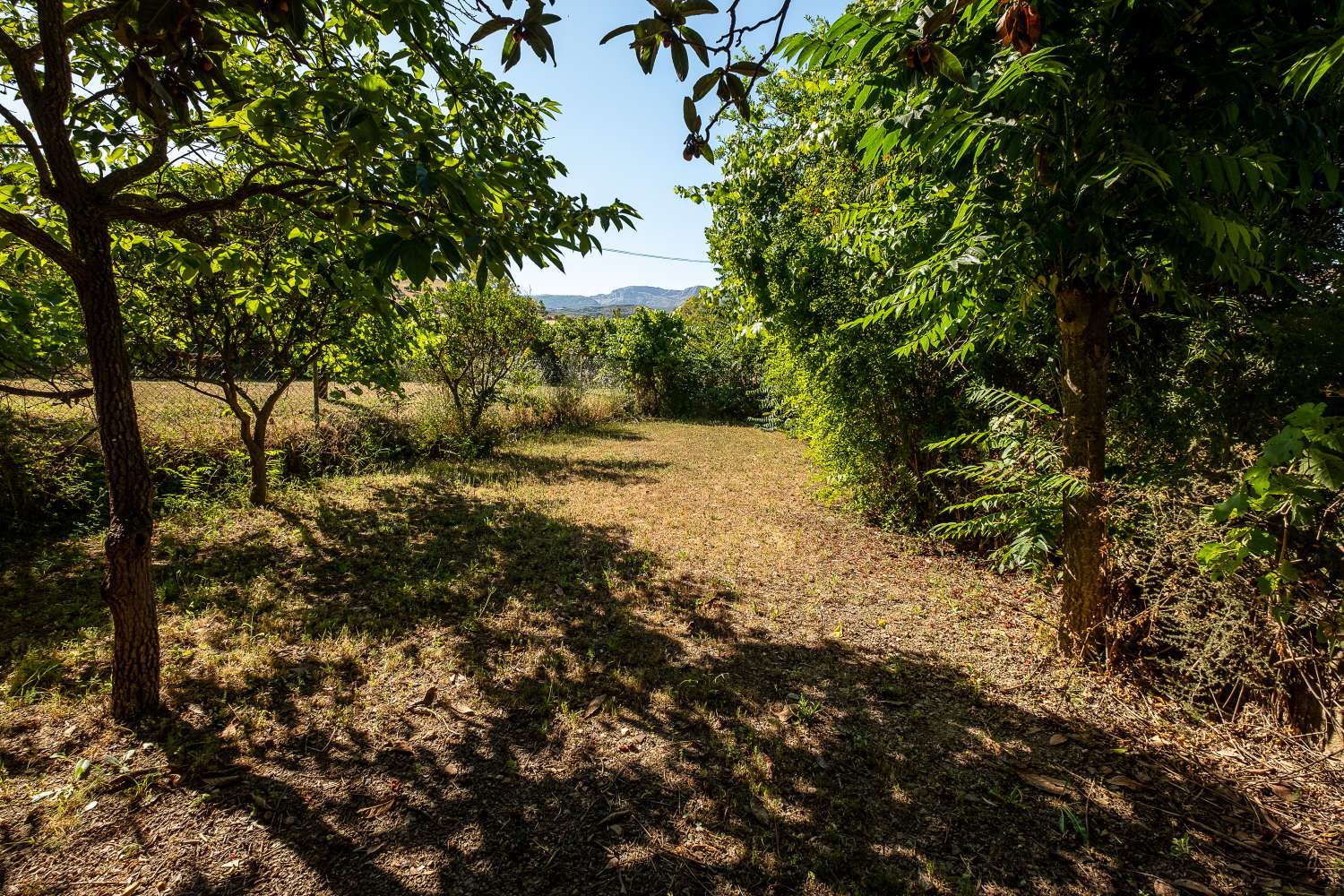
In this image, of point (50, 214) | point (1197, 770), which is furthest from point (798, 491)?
point (50, 214)

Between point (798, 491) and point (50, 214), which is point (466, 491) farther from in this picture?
point (798, 491)

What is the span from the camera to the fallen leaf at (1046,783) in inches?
94.0

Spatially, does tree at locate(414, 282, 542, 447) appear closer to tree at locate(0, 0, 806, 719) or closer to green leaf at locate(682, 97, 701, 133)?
tree at locate(0, 0, 806, 719)

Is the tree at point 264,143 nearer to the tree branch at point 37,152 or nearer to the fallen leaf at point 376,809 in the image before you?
the tree branch at point 37,152

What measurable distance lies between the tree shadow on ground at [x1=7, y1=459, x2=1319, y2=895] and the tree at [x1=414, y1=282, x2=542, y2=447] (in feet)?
23.8

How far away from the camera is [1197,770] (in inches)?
97.2

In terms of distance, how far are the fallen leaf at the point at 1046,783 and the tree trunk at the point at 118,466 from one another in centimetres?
446

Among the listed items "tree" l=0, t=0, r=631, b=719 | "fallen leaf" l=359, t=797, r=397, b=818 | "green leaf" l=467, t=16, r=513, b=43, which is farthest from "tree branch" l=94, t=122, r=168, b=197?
"fallen leaf" l=359, t=797, r=397, b=818

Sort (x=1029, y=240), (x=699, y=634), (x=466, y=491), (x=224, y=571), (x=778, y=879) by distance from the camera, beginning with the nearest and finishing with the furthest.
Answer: (x=778, y=879), (x=1029, y=240), (x=699, y=634), (x=224, y=571), (x=466, y=491)

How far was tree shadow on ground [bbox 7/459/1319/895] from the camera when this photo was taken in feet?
6.54

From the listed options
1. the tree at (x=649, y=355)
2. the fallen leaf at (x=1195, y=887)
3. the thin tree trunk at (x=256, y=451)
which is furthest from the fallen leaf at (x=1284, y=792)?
the tree at (x=649, y=355)

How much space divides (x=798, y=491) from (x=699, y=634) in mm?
5059

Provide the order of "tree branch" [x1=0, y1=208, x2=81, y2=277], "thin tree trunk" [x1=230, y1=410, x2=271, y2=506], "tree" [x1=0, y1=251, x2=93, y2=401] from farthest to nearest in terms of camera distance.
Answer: "thin tree trunk" [x1=230, y1=410, x2=271, y2=506], "tree" [x1=0, y1=251, x2=93, y2=401], "tree branch" [x1=0, y1=208, x2=81, y2=277]

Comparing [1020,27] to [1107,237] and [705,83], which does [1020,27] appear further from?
[1107,237]
